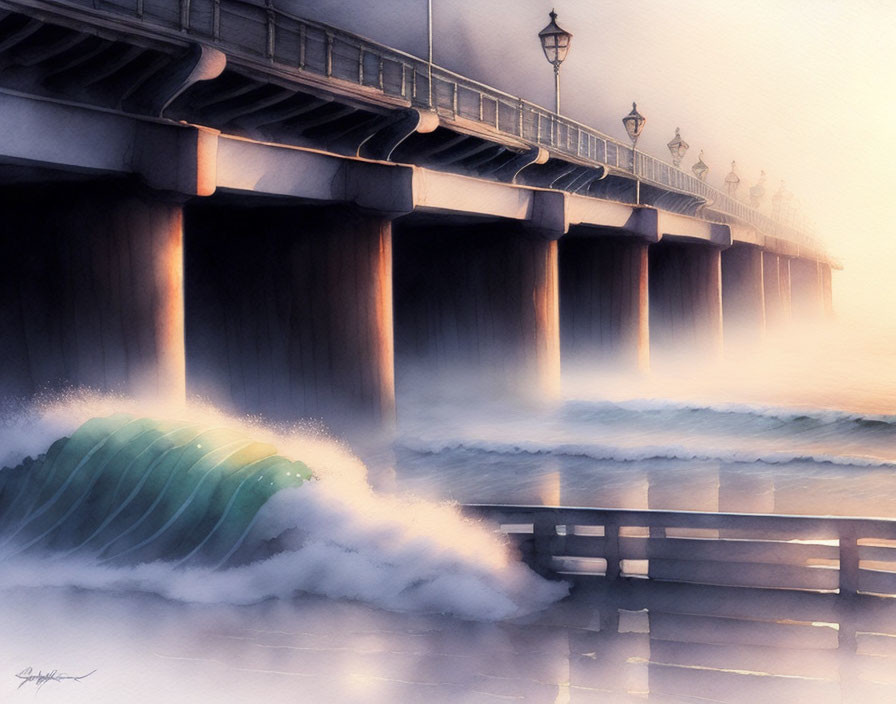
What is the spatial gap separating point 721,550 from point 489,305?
19.7m

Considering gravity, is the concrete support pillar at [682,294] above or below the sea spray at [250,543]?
above

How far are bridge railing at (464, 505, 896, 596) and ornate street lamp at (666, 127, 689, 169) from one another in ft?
185

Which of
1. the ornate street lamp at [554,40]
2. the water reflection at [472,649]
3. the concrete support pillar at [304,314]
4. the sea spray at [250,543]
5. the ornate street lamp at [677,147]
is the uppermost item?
the ornate street lamp at [677,147]

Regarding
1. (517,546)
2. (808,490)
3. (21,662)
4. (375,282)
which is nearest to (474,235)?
(375,282)

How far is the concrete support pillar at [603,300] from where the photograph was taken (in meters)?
37.0

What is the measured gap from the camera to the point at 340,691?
797cm

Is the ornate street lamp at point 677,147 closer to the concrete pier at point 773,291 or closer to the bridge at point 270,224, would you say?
the concrete pier at point 773,291

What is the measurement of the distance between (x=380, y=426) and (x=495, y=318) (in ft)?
26.9

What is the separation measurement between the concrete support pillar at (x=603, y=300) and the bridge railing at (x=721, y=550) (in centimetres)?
2639

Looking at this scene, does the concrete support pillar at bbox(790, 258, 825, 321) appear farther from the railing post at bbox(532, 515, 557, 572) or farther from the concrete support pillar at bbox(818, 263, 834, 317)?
the railing post at bbox(532, 515, 557, 572)

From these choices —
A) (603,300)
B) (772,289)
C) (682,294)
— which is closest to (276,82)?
(603,300)

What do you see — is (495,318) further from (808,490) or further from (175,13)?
(175,13)
